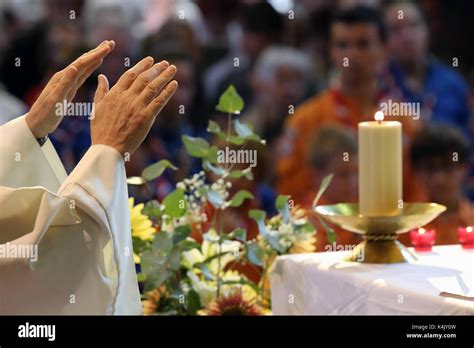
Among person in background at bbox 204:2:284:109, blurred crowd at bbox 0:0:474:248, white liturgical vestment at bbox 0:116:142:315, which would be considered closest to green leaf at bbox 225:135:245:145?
white liturgical vestment at bbox 0:116:142:315

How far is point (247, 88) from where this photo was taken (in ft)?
9.87

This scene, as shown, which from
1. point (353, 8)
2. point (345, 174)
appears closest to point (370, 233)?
point (345, 174)

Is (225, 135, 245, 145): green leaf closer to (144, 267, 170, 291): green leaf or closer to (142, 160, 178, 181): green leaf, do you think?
(142, 160, 178, 181): green leaf

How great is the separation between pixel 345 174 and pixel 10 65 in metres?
1.05

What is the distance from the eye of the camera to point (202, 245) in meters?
1.62

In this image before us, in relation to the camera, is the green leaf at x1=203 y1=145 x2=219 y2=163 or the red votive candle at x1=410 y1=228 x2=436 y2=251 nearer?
the red votive candle at x1=410 y1=228 x2=436 y2=251

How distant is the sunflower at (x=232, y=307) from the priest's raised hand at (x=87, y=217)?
246mm

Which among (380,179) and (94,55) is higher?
(94,55)

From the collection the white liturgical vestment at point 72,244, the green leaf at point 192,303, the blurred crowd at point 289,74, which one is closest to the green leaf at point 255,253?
the green leaf at point 192,303

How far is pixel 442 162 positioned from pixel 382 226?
64.4 inches

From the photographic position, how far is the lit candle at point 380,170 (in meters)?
1.33

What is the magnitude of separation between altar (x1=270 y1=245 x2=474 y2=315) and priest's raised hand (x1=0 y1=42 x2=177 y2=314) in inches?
9.6

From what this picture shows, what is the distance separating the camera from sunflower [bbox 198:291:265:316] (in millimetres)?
1507
